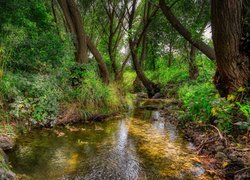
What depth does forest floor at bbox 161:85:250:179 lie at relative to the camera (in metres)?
3.95

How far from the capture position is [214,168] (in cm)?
436

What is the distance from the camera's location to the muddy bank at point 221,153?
3939mm

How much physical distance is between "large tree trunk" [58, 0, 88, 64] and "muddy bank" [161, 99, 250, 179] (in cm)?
517

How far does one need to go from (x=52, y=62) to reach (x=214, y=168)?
19.7ft

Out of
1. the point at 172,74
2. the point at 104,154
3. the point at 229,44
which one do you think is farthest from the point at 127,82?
the point at 104,154

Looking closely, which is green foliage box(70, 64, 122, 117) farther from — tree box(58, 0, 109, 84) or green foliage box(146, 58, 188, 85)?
green foliage box(146, 58, 188, 85)

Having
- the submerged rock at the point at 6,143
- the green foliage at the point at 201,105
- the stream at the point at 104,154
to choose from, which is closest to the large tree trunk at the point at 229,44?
the green foliage at the point at 201,105

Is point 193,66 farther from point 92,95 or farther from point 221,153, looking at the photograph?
point 221,153

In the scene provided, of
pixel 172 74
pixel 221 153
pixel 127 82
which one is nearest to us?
pixel 221 153

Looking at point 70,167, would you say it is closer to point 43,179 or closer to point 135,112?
point 43,179

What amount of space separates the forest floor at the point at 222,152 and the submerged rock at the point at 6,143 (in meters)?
3.66

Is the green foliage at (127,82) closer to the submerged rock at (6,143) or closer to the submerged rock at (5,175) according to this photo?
the submerged rock at (6,143)

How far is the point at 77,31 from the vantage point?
31.9ft

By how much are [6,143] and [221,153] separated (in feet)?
13.2
